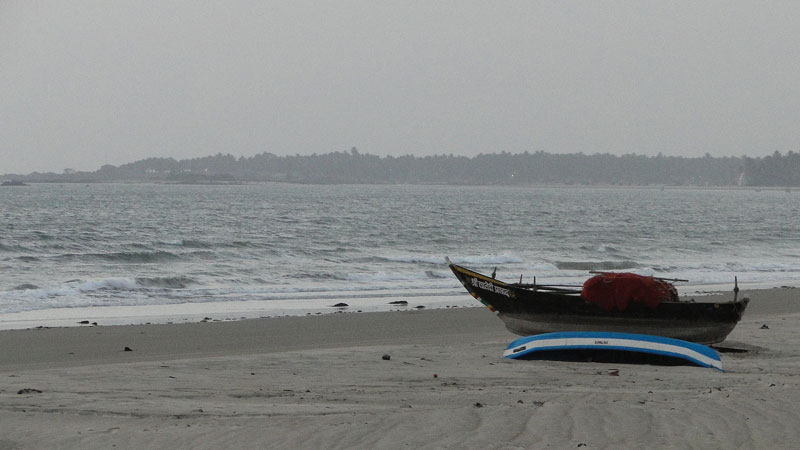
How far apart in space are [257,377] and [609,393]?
330 cm

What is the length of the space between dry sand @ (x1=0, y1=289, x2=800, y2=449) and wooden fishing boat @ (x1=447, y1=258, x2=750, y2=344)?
1.53 ft

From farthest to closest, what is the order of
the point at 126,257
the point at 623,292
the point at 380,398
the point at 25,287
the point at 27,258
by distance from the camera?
the point at 126,257
the point at 27,258
the point at 25,287
the point at 623,292
the point at 380,398

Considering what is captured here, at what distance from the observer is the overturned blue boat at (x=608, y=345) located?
9.88 meters

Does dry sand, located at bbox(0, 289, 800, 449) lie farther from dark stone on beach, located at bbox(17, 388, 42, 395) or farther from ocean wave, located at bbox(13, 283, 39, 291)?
ocean wave, located at bbox(13, 283, 39, 291)

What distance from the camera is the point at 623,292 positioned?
36.8 feet

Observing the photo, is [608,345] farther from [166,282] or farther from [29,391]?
[166,282]

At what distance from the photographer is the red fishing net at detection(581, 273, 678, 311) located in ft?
36.6

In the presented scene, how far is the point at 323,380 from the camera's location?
341 inches

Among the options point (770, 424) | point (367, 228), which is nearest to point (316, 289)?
point (770, 424)

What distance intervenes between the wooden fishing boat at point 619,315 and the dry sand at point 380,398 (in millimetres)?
467

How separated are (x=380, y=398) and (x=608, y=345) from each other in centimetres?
358

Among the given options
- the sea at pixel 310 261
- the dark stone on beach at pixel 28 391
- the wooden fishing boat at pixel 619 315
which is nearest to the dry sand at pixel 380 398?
the dark stone on beach at pixel 28 391

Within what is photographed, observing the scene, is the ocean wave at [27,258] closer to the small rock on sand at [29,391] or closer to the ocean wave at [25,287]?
Answer: the ocean wave at [25,287]

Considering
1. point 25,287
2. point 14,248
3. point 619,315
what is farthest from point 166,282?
point 619,315
